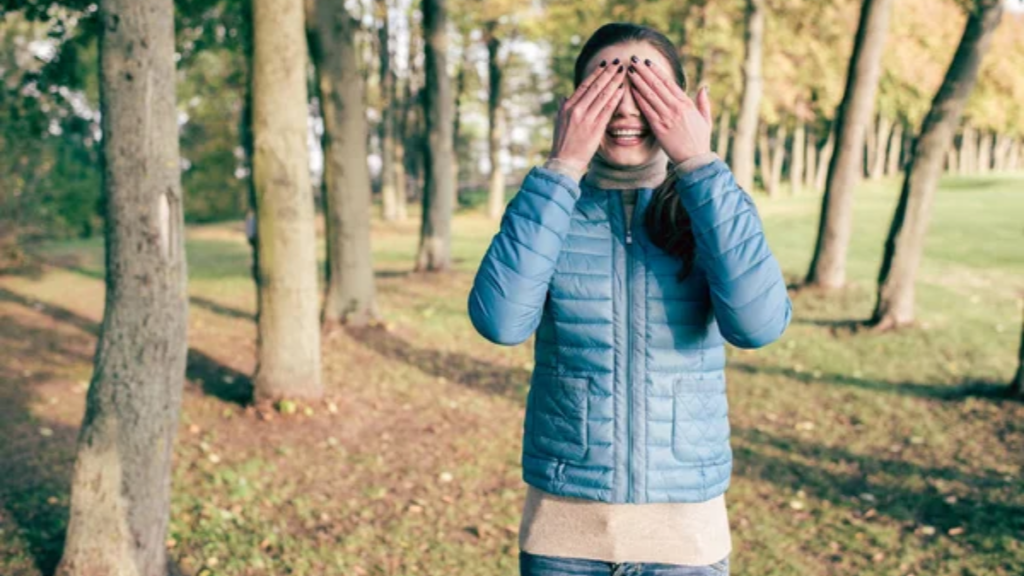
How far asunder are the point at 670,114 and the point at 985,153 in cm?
6768

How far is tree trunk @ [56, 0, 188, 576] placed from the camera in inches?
157

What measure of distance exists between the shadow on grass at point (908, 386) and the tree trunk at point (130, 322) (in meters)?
6.99

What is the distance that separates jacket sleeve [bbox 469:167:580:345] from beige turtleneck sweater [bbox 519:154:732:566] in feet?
0.65

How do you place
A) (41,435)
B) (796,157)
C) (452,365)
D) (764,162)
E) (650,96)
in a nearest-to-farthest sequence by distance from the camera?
(650,96), (41,435), (452,365), (796,157), (764,162)

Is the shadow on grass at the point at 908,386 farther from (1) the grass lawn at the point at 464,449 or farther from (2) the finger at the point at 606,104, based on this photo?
(2) the finger at the point at 606,104

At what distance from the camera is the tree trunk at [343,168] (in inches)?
372

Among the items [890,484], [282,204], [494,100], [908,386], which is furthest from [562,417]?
[494,100]

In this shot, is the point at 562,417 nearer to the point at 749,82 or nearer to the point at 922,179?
the point at 922,179

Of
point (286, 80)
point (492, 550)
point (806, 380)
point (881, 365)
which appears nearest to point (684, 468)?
point (492, 550)

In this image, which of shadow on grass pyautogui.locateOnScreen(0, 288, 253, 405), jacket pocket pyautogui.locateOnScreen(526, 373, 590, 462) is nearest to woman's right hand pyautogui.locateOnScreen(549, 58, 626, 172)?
jacket pocket pyautogui.locateOnScreen(526, 373, 590, 462)

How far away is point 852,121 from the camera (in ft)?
39.2

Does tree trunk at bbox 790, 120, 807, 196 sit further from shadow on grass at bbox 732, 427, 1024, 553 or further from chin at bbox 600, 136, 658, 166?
chin at bbox 600, 136, 658, 166

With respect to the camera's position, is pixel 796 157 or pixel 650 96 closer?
pixel 650 96

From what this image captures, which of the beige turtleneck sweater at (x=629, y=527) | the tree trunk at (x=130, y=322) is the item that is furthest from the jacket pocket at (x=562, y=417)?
the tree trunk at (x=130, y=322)
